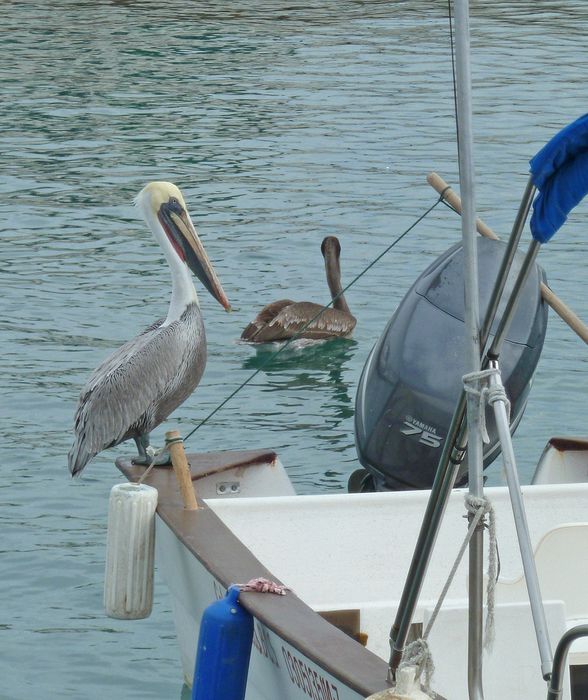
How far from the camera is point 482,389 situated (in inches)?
123

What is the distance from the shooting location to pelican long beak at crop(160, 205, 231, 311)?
254 inches

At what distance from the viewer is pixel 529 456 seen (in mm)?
7766

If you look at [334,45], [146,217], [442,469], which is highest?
[442,469]

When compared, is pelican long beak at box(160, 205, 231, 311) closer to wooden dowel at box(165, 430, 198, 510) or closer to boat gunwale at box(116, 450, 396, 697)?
boat gunwale at box(116, 450, 396, 697)

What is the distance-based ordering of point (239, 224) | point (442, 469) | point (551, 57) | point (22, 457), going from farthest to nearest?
point (551, 57) → point (239, 224) → point (22, 457) → point (442, 469)

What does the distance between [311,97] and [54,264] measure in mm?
6431

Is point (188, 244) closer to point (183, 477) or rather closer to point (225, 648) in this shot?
point (183, 477)

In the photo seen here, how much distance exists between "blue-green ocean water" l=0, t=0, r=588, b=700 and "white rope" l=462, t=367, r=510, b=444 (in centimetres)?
284

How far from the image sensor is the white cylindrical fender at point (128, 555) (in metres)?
4.78

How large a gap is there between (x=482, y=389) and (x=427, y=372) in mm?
2959

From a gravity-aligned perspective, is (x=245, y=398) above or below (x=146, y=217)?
below

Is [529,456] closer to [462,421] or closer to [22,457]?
[22,457]

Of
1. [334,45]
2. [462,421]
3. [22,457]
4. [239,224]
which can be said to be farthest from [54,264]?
[334,45]

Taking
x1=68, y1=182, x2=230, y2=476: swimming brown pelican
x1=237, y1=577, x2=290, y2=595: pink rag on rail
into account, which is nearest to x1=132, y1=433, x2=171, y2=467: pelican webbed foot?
x1=68, y1=182, x2=230, y2=476: swimming brown pelican
